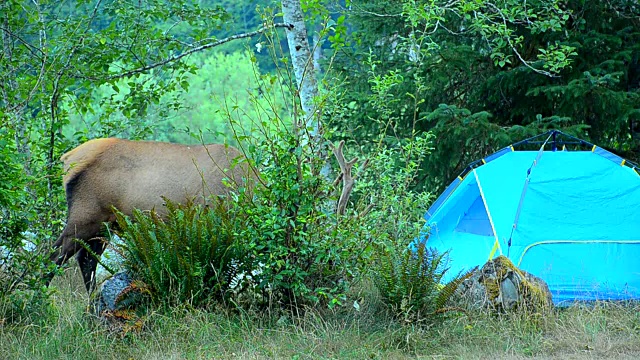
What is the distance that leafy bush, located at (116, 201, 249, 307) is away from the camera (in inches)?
235

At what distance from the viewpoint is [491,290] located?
21.8 ft

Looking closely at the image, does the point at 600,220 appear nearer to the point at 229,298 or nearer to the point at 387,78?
the point at 387,78

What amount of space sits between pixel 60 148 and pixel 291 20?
283cm

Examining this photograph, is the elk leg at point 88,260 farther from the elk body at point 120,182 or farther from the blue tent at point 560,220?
the blue tent at point 560,220

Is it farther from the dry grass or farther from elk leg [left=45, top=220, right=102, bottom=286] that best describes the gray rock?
elk leg [left=45, top=220, right=102, bottom=286]

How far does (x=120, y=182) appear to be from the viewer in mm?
8102

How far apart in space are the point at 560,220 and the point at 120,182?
4.53 meters

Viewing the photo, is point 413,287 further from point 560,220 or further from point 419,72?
point 419,72

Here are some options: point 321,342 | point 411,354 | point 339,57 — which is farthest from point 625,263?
point 339,57

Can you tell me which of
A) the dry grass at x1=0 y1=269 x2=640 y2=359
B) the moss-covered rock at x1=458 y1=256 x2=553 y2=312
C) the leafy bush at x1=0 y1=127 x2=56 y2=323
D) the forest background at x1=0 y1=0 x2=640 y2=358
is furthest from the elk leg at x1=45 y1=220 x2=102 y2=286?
the moss-covered rock at x1=458 y1=256 x2=553 y2=312

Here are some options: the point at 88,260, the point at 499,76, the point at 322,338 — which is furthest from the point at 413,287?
the point at 499,76

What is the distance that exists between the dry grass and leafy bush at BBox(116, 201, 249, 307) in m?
0.21

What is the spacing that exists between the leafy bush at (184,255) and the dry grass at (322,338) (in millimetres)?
214

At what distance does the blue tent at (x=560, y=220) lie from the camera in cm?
750
